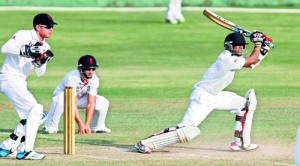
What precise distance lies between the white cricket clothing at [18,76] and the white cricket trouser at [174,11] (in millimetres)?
22690

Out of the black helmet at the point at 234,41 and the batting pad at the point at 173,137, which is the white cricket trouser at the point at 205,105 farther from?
the black helmet at the point at 234,41

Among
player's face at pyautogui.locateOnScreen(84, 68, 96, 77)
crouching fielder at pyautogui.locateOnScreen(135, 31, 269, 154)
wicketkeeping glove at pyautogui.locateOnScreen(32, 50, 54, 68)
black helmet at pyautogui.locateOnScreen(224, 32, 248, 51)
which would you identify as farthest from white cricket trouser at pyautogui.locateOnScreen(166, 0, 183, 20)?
wicketkeeping glove at pyautogui.locateOnScreen(32, 50, 54, 68)

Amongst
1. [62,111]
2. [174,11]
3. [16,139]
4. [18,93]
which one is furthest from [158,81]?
[174,11]

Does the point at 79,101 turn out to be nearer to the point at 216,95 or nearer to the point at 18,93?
the point at 18,93

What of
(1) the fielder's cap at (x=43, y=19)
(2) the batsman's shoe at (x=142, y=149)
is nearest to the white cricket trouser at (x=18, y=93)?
(1) the fielder's cap at (x=43, y=19)

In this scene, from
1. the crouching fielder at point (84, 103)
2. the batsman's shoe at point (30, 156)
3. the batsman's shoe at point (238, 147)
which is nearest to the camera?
the batsman's shoe at point (30, 156)

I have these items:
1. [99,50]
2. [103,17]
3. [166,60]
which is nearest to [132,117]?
[166,60]

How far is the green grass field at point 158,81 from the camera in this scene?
1340cm

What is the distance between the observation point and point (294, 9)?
41.3 m

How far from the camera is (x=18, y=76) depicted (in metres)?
13.3

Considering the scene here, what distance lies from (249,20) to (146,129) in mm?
21382

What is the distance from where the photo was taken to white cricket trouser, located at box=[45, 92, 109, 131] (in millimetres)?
15312

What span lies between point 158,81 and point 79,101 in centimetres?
684

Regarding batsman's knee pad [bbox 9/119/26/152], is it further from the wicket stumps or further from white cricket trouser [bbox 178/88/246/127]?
white cricket trouser [bbox 178/88/246/127]
